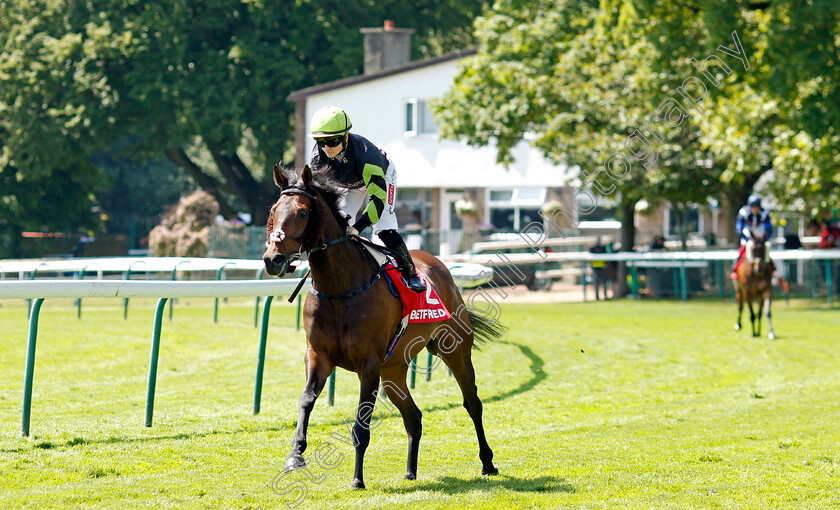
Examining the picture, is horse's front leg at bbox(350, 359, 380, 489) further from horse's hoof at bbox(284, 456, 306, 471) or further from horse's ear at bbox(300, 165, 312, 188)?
horse's ear at bbox(300, 165, 312, 188)

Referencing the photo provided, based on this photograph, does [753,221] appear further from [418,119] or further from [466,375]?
[418,119]

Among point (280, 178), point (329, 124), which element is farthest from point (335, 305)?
point (329, 124)

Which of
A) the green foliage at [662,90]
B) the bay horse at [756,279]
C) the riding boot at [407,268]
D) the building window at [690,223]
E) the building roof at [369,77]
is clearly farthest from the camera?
the building window at [690,223]

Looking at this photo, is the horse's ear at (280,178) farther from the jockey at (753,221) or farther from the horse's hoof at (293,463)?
the jockey at (753,221)

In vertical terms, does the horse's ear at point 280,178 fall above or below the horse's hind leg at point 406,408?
above

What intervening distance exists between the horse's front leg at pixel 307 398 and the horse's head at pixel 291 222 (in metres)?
0.56

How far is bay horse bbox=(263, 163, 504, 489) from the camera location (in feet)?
16.7

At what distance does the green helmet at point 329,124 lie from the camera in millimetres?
5531

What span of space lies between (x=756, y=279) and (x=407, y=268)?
10548 millimetres

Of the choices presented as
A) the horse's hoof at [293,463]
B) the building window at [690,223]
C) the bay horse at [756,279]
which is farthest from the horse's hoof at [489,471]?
the building window at [690,223]

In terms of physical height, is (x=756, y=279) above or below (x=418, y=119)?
below

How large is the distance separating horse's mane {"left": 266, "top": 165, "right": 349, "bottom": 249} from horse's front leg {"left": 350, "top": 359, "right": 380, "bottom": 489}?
2.45ft

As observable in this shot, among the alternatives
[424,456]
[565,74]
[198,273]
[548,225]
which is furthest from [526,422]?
[548,225]

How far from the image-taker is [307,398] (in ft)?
17.1
